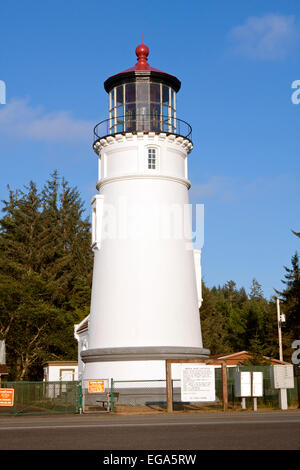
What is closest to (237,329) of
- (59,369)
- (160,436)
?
A: (59,369)

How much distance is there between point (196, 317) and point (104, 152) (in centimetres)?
980

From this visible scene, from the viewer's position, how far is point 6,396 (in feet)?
79.2

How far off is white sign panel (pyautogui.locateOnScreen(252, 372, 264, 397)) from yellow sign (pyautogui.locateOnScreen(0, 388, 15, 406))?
9.88 m

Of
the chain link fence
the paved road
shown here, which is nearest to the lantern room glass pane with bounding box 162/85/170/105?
the chain link fence

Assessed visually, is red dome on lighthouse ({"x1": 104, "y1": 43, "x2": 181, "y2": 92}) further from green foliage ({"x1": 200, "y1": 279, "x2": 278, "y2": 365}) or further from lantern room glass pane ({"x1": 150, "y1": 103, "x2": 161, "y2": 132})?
green foliage ({"x1": 200, "y1": 279, "x2": 278, "y2": 365})

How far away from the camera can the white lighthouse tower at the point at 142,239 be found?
27844mm

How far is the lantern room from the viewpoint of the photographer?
29906 mm

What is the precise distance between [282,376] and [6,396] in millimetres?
11438

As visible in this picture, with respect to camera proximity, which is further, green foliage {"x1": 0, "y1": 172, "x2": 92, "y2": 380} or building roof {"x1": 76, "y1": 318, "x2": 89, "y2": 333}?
green foliage {"x1": 0, "y1": 172, "x2": 92, "y2": 380}

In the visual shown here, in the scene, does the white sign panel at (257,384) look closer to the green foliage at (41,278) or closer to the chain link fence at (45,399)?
the chain link fence at (45,399)

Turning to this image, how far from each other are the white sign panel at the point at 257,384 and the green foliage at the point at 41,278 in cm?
2926

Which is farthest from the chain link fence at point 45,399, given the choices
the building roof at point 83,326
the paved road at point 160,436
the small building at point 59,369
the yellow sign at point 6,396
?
the small building at point 59,369

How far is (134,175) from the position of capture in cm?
2938
